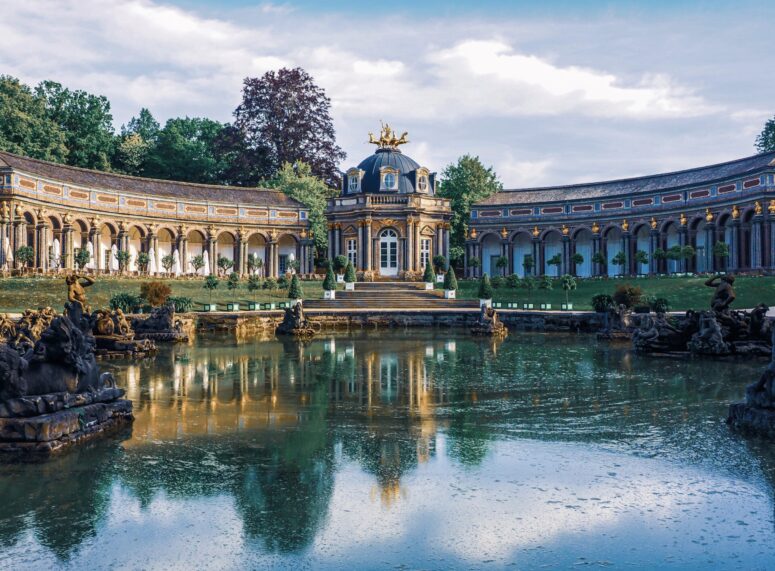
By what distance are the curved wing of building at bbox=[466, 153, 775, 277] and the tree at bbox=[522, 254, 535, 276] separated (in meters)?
0.03

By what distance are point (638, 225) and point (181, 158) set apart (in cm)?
4269

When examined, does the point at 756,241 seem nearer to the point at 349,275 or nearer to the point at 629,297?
the point at 629,297

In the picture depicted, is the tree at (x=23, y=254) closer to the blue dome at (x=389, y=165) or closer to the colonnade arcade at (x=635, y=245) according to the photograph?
the blue dome at (x=389, y=165)

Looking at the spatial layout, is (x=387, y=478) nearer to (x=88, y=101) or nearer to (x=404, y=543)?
(x=404, y=543)

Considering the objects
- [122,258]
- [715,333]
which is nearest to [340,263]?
[122,258]

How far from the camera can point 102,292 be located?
38188 millimetres

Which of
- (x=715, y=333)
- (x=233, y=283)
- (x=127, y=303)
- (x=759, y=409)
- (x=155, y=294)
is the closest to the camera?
(x=759, y=409)

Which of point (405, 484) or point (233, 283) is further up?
point (233, 283)

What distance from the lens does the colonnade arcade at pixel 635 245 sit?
148 ft

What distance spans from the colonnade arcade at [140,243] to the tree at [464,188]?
44.2 feet

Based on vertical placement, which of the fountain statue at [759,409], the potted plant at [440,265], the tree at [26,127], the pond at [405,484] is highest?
the tree at [26,127]

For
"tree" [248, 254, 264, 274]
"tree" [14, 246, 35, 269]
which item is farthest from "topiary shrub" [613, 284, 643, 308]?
"tree" [14, 246, 35, 269]

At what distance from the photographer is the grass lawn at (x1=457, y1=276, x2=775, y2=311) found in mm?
36031

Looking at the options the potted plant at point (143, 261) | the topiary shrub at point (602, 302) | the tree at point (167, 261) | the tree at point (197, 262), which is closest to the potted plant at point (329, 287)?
the tree at point (197, 262)
